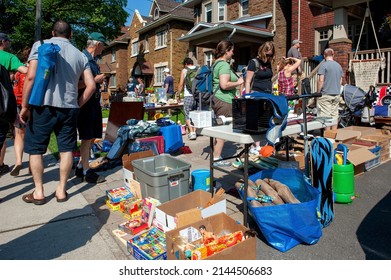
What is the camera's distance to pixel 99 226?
330 cm

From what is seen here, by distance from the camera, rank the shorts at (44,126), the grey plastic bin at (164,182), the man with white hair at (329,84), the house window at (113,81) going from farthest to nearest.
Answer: the house window at (113,81)
the man with white hair at (329,84)
the shorts at (44,126)
the grey plastic bin at (164,182)

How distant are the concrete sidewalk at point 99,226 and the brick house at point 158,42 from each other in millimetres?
18207

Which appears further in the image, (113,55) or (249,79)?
(113,55)

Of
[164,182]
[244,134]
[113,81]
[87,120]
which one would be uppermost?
[113,81]

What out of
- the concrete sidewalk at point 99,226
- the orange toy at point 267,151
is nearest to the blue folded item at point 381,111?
the concrete sidewalk at point 99,226

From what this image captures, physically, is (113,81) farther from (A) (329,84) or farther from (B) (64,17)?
(A) (329,84)

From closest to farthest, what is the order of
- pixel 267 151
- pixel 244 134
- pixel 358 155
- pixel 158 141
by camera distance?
1. pixel 244 134
2. pixel 358 155
3. pixel 267 151
4. pixel 158 141

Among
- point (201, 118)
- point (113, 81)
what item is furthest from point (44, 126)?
point (113, 81)

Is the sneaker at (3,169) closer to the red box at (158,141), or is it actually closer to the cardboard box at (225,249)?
the red box at (158,141)

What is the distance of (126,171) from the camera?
161 inches

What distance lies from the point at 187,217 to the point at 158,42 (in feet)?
80.2

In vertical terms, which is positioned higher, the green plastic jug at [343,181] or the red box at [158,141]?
the red box at [158,141]

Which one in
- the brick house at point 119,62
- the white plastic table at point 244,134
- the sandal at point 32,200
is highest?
the brick house at point 119,62

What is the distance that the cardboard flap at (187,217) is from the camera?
8.73ft
